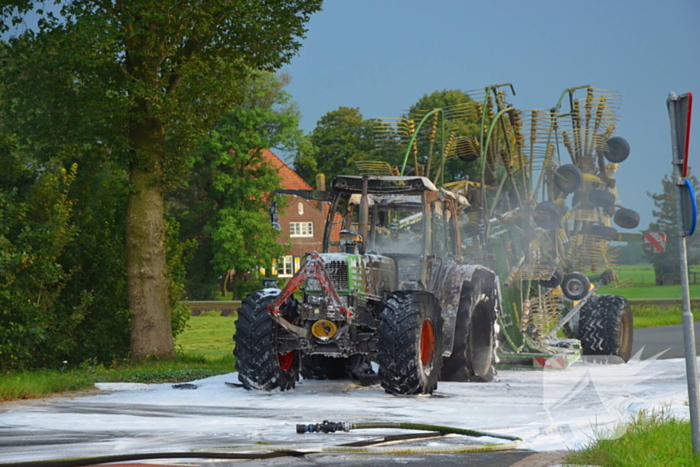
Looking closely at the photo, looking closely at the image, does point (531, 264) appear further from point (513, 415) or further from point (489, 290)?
point (513, 415)

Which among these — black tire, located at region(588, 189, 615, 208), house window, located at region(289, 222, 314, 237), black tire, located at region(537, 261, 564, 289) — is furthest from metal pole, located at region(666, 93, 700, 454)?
house window, located at region(289, 222, 314, 237)

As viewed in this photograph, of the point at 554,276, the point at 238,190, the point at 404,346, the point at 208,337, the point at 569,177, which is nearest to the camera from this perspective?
the point at 404,346

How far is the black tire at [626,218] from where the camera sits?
19.4 meters

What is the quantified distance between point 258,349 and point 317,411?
6.65 ft

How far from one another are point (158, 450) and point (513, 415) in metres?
3.99

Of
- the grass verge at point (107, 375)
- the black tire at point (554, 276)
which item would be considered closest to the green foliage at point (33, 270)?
the grass verge at point (107, 375)

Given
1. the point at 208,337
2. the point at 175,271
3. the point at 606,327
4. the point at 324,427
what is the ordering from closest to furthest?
the point at 324,427 < the point at 606,327 < the point at 175,271 < the point at 208,337

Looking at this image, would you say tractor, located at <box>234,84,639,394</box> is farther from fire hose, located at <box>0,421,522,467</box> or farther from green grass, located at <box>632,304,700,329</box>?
green grass, located at <box>632,304,700,329</box>

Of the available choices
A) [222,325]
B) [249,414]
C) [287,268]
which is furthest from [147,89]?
Answer: [287,268]

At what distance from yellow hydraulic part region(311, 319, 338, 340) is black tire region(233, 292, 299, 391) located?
0.51 m

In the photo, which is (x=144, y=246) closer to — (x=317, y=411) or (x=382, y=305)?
(x=382, y=305)

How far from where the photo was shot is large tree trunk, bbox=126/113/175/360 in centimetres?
1814

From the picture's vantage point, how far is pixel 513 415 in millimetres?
10289

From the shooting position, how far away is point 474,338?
14.8 m
